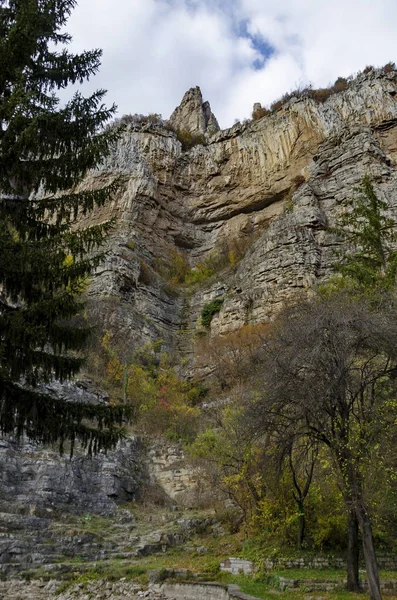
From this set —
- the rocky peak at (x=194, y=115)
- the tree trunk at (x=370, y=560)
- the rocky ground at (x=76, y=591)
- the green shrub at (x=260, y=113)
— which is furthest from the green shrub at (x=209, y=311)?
the rocky peak at (x=194, y=115)

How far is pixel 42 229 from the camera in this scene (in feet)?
27.8

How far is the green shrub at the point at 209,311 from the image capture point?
116 ft

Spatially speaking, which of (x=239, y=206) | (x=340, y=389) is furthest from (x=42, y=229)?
(x=239, y=206)

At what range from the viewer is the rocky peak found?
60188 mm

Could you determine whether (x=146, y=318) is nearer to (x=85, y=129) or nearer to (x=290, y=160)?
(x=290, y=160)

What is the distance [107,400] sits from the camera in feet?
74.5

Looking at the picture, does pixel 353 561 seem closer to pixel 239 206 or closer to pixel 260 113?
pixel 239 206

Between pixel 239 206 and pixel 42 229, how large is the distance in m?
39.1

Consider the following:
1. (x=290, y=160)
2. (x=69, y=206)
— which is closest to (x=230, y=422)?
(x=69, y=206)

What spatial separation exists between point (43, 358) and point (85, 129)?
14.0 ft

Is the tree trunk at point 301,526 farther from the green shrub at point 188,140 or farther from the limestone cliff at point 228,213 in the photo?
the green shrub at point 188,140

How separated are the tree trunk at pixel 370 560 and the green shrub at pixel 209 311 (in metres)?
27.3

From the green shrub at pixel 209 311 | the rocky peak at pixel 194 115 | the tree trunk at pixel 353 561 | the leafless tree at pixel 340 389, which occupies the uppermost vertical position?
the rocky peak at pixel 194 115

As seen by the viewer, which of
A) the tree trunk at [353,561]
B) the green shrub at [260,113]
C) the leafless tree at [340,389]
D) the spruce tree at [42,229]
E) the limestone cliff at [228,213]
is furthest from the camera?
the green shrub at [260,113]
